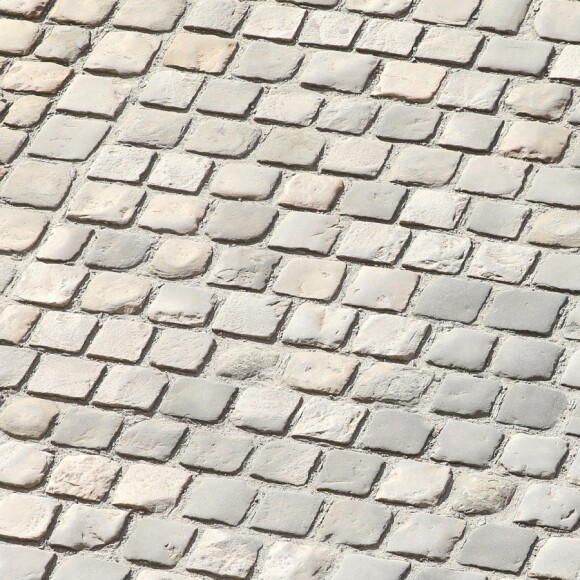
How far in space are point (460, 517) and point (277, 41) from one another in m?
1.51

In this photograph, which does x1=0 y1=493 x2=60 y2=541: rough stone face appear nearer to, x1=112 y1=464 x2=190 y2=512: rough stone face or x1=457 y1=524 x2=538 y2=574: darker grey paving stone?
x1=112 y1=464 x2=190 y2=512: rough stone face

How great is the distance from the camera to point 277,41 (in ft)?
10.1

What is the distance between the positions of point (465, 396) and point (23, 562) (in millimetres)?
996

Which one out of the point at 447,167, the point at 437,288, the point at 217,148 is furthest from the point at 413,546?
the point at 217,148

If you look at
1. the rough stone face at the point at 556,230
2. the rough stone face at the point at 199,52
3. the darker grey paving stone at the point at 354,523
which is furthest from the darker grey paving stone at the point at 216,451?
the rough stone face at the point at 199,52

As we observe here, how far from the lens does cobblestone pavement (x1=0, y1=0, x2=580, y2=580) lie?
7.34ft

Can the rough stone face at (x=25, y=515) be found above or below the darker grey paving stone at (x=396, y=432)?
above

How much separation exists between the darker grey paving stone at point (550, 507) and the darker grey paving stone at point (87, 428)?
892mm

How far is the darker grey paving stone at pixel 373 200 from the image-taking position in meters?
2.71

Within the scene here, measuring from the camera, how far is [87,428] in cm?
241

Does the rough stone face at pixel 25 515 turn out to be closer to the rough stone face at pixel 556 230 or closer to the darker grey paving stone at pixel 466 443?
the darker grey paving stone at pixel 466 443

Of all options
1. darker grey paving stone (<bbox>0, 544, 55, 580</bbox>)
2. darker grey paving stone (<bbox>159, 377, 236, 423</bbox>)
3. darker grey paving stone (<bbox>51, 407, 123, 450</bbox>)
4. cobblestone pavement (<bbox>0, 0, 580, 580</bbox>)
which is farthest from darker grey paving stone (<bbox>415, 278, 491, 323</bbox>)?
darker grey paving stone (<bbox>0, 544, 55, 580</bbox>)

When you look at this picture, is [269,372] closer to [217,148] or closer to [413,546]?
[413,546]

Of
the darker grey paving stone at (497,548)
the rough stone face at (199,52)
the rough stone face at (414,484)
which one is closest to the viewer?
the darker grey paving stone at (497,548)
